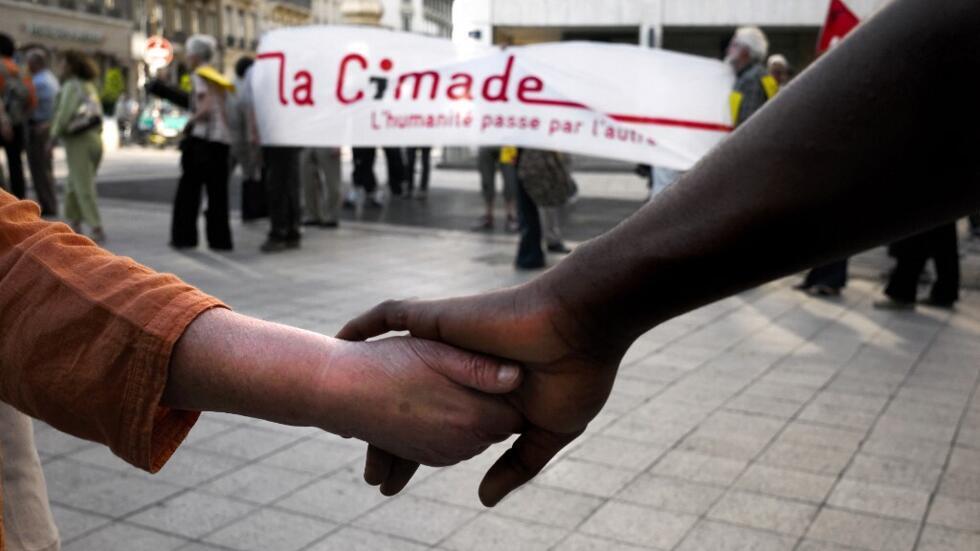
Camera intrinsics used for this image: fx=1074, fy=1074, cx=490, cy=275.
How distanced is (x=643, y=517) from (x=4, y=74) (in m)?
10.4

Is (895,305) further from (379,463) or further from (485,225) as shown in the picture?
(379,463)

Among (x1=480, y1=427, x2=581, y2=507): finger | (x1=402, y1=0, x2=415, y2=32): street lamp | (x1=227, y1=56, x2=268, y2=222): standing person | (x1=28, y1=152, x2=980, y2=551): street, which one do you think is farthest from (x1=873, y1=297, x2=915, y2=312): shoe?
(x1=402, y1=0, x2=415, y2=32): street lamp

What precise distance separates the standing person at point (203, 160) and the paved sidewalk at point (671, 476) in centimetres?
379

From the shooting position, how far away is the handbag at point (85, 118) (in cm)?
1020

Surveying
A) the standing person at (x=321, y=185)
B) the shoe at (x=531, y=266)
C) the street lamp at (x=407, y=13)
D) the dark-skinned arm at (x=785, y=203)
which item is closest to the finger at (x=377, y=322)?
the dark-skinned arm at (x=785, y=203)

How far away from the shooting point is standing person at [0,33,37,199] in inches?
461

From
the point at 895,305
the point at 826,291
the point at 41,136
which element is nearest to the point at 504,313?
the point at 895,305

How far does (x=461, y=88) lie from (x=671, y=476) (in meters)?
5.78

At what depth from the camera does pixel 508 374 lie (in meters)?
1.40

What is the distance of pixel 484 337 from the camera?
142 cm

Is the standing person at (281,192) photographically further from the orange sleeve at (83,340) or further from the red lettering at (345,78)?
the orange sleeve at (83,340)

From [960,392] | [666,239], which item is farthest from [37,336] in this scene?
[960,392]

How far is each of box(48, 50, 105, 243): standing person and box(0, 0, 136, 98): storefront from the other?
1278 inches

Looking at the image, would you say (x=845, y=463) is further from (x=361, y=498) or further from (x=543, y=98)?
(x=543, y=98)
